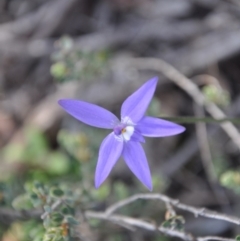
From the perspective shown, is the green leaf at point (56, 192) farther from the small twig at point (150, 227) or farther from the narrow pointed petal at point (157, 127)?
the narrow pointed petal at point (157, 127)

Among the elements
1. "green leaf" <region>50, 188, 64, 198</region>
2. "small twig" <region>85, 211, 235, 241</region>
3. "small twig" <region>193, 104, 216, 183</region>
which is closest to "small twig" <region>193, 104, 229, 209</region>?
"small twig" <region>193, 104, 216, 183</region>

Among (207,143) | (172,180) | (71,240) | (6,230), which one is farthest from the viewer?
(172,180)

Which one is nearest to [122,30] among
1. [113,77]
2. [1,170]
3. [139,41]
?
[139,41]

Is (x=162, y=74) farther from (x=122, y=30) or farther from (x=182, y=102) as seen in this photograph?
(x=122, y=30)

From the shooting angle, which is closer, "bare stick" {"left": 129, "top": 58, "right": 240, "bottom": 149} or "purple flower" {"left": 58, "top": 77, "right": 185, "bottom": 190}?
"purple flower" {"left": 58, "top": 77, "right": 185, "bottom": 190}

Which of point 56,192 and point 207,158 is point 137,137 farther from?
point 207,158

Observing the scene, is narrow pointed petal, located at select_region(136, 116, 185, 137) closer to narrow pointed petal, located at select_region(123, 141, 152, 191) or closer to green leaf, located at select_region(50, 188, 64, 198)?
narrow pointed petal, located at select_region(123, 141, 152, 191)

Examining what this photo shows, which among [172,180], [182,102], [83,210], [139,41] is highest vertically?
[139,41]
